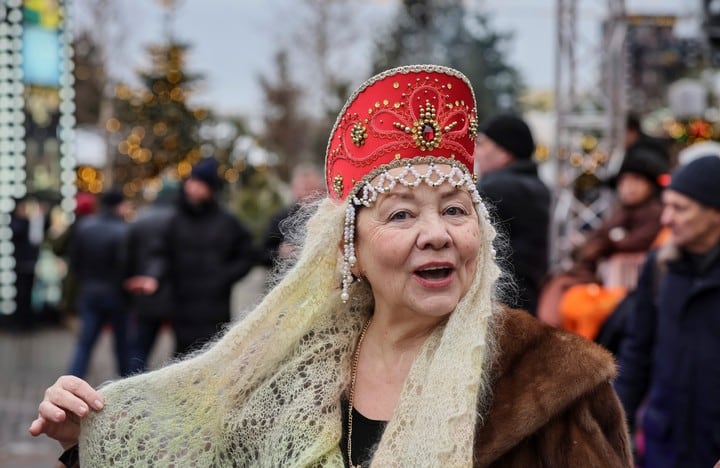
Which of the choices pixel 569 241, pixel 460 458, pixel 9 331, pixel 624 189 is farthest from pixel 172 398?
pixel 9 331

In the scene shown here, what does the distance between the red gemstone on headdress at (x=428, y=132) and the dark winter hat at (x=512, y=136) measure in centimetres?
295

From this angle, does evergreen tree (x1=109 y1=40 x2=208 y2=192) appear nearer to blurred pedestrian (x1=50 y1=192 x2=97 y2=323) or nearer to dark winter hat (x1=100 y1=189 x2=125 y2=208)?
blurred pedestrian (x1=50 y1=192 x2=97 y2=323)

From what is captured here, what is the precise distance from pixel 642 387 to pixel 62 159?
9.82 meters

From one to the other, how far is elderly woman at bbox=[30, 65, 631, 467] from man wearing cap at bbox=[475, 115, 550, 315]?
7.38 feet

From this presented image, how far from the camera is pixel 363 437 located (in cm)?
249

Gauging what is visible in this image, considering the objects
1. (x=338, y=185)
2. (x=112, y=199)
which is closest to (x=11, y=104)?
(x=112, y=199)

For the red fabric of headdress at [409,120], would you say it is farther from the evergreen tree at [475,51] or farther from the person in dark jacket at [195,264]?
the evergreen tree at [475,51]

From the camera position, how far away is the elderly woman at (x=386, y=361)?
2.25 meters

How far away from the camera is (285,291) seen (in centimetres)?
263

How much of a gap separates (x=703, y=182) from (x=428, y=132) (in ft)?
6.71

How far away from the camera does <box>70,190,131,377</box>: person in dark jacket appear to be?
9.29 metres

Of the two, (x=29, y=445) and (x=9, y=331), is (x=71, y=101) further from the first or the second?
(x=29, y=445)

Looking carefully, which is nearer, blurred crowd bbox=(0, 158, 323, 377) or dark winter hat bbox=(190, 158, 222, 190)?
dark winter hat bbox=(190, 158, 222, 190)

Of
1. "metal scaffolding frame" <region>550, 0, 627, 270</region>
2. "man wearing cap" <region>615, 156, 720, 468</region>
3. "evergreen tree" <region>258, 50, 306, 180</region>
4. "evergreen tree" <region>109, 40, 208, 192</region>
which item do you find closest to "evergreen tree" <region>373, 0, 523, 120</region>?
"metal scaffolding frame" <region>550, 0, 627, 270</region>
